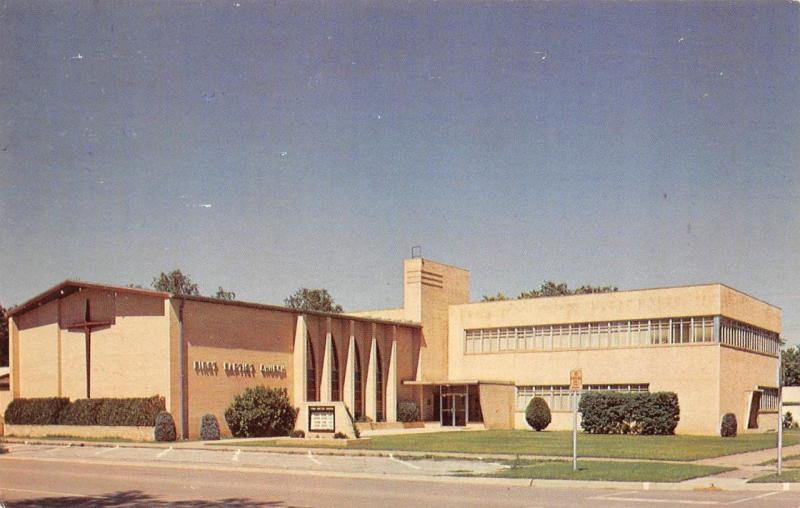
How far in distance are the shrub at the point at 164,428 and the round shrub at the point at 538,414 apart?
63.6ft

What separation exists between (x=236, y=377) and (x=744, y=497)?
28991 millimetres

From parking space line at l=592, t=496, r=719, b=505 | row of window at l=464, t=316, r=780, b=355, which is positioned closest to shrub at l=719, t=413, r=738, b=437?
row of window at l=464, t=316, r=780, b=355

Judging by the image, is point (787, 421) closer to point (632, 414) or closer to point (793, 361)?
point (632, 414)

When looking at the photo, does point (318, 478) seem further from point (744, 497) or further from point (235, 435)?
point (235, 435)

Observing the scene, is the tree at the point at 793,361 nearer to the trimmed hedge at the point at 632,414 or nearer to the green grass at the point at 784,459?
the trimmed hedge at the point at 632,414

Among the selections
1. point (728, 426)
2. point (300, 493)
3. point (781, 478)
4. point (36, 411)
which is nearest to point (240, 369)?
point (36, 411)

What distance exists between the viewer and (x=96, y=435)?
39.6 m

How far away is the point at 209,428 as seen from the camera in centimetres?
3909

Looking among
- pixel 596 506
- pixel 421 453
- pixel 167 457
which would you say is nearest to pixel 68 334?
pixel 167 457

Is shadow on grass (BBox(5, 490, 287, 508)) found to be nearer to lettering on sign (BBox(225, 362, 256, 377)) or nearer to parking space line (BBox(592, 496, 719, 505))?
parking space line (BBox(592, 496, 719, 505))

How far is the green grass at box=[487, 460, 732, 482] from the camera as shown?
19497 mm

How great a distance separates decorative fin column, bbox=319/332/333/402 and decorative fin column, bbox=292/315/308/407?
1766mm

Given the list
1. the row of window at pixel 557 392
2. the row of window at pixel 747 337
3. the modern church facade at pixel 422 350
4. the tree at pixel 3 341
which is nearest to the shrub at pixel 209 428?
the modern church facade at pixel 422 350

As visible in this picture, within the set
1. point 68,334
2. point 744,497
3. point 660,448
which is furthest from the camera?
point 68,334
